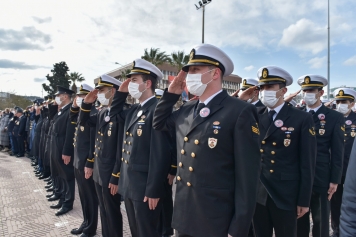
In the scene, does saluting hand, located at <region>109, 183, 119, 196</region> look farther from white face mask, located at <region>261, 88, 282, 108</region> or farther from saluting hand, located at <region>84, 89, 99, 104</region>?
white face mask, located at <region>261, 88, 282, 108</region>

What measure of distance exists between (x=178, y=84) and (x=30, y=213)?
4641 millimetres

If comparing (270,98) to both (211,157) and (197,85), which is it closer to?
(197,85)

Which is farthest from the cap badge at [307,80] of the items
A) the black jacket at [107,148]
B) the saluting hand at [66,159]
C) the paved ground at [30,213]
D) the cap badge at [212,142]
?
the saluting hand at [66,159]

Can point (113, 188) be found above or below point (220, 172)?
below

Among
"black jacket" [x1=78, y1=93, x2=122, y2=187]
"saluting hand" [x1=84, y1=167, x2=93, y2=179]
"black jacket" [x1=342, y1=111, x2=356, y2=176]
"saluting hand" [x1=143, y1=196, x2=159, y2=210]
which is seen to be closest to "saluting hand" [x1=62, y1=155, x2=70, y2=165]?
"saluting hand" [x1=84, y1=167, x2=93, y2=179]

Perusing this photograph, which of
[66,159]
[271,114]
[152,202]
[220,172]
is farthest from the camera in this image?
[66,159]

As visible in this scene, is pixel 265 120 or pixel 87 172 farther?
pixel 87 172

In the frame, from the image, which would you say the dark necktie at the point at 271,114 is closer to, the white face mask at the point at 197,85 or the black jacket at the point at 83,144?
the white face mask at the point at 197,85

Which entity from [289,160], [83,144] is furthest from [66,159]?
[289,160]

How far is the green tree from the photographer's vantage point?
172ft

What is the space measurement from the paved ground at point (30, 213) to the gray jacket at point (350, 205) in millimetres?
3685

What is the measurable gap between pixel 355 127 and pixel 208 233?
4723mm

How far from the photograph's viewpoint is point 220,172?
2.07 m

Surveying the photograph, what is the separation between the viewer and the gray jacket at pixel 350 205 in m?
1.50
